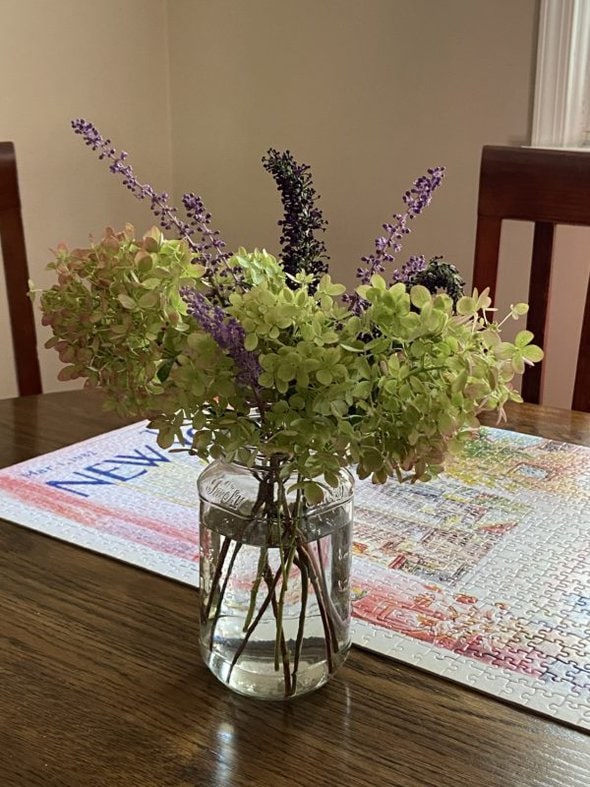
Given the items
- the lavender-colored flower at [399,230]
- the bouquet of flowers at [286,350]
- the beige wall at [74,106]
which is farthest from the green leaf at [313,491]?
the beige wall at [74,106]

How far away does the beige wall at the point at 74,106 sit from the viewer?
6.91 feet

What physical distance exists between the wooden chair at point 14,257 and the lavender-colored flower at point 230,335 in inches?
38.6

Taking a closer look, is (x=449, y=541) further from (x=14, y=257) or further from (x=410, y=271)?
(x=14, y=257)

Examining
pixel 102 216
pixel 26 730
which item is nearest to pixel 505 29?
pixel 102 216

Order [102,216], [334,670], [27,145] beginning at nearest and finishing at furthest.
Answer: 1. [334,670]
2. [27,145]
3. [102,216]

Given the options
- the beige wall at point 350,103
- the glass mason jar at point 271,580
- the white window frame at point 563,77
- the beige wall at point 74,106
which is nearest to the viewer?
the glass mason jar at point 271,580

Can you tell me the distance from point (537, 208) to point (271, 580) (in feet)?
3.07

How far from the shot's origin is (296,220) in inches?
24.8

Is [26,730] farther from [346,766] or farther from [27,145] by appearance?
[27,145]

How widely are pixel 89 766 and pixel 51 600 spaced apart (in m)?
0.22

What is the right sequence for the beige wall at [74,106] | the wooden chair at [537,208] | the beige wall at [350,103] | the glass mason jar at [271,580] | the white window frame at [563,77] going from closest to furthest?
the glass mason jar at [271,580]
the wooden chair at [537,208]
the white window frame at [563,77]
the beige wall at [350,103]
the beige wall at [74,106]

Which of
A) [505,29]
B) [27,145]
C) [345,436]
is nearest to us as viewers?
[345,436]

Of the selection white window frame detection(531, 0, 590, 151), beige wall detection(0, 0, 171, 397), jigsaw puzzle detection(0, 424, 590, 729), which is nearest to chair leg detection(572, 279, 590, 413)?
jigsaw puzzle detection(0, 424, 590, 729)

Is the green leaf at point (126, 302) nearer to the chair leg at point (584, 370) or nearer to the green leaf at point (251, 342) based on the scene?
the green leaf at point (251, 342)
